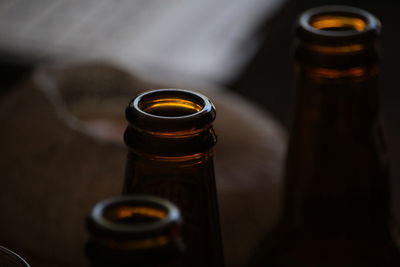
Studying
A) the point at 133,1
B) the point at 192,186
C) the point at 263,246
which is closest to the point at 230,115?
the point at 263,246

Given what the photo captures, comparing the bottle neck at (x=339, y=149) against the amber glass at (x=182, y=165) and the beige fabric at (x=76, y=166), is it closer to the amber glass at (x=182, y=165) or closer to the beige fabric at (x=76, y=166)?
the amber glass at (x=182, y=165)

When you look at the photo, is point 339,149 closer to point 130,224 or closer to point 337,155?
point 337,155

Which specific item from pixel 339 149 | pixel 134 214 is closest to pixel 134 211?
pixel 134 214

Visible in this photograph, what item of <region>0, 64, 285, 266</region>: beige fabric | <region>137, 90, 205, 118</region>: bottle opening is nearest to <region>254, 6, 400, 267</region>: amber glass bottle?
<region>137, 90, 205, 118</region>: bottle opening

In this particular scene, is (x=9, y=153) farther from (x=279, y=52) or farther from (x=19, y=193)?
(x=279, y=52)

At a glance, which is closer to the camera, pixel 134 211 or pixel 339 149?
pixel 134 211

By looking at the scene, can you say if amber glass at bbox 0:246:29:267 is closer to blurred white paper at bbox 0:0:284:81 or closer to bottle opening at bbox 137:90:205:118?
bottle opening at bbox 137:90:205:118

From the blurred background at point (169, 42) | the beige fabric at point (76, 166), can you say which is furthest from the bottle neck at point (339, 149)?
the blurred background at point (169, 42)
